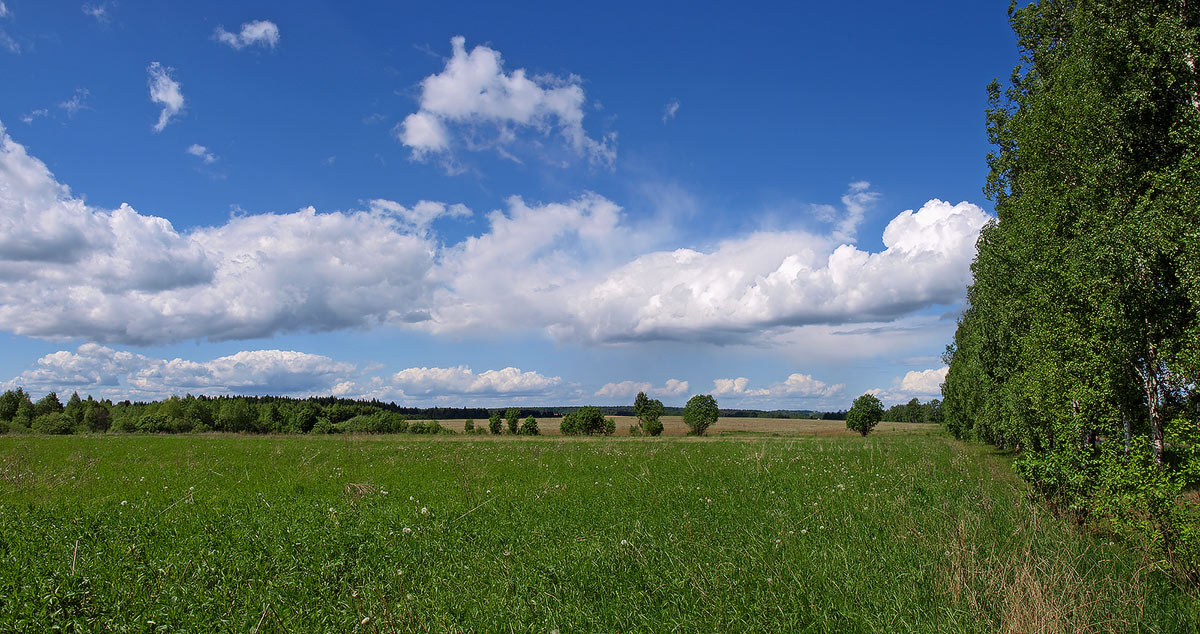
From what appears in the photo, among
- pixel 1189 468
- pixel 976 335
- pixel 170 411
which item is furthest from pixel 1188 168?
pixel 170 411

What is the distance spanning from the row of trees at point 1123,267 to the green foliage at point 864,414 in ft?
240

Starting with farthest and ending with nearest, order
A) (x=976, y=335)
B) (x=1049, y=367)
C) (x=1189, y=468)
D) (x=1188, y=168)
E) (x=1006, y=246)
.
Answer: (x=976, y=335) < (x=1006, y=246) < (x=1049, y=367) < (x=1188, y=168) < (x=1189, y=468)

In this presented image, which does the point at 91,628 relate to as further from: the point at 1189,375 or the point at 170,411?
the point at 170,411

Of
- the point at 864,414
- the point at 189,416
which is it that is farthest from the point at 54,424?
the point at 864,414

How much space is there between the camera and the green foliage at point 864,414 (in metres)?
83.7

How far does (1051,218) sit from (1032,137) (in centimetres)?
245

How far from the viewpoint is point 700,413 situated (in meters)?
83.8

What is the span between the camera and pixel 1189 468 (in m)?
8.71

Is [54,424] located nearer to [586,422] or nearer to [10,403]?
→ [10,403]

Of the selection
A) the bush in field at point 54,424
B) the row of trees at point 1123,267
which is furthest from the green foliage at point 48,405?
the row of trees at point 1123,267

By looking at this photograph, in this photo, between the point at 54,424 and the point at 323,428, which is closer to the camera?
the point at 54,424

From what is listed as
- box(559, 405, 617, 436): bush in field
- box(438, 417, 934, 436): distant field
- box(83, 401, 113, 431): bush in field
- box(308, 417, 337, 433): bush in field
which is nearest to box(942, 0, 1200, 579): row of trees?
box(308, 417, 337, 433): bush in field

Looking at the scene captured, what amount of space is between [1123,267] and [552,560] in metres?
11.8

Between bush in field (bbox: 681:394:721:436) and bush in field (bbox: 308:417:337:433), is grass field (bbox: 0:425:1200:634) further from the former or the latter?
bush in field (bbox: 681:394:721:436)
